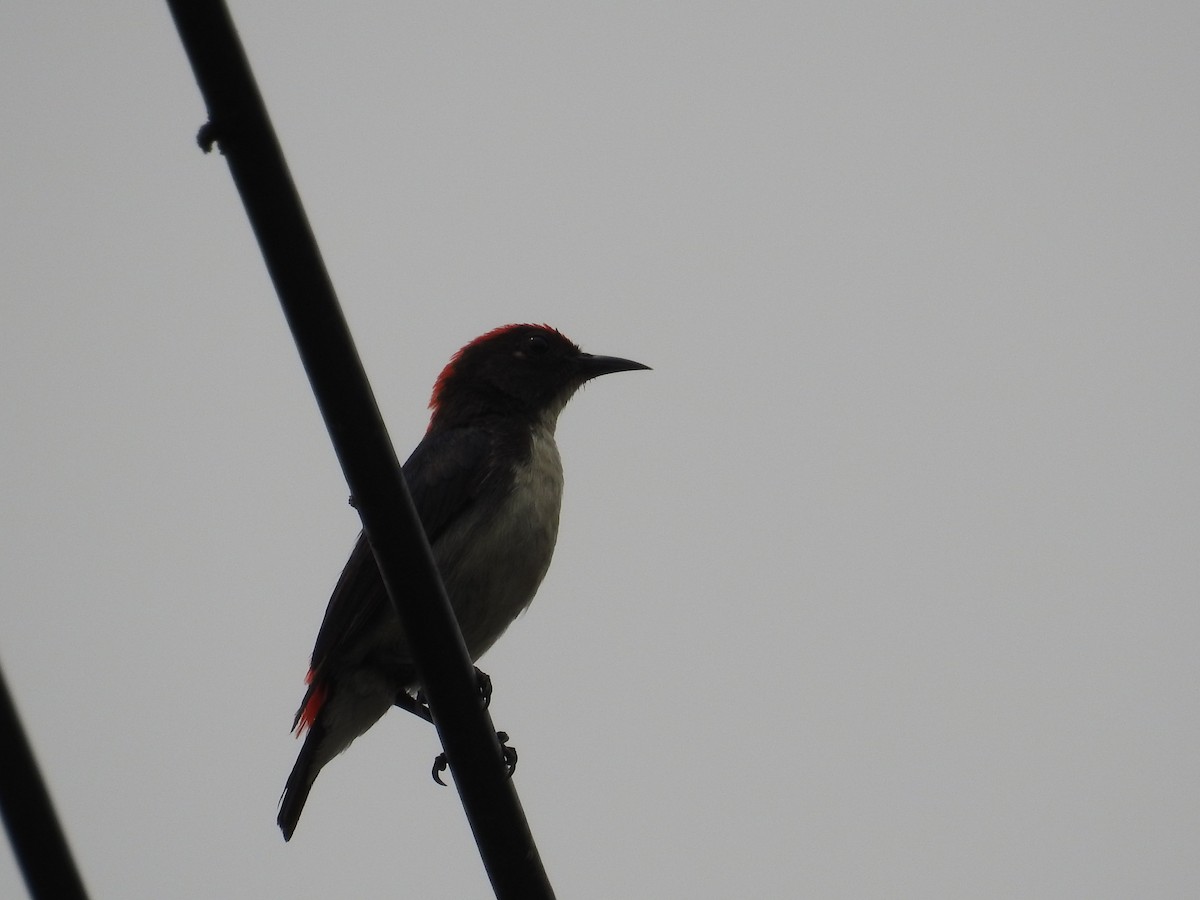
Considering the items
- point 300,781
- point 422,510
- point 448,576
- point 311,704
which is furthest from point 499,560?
point 300,781

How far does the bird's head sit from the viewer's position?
18.7 ft

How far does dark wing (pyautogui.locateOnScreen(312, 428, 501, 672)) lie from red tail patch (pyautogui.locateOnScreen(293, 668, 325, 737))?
2.8 inches

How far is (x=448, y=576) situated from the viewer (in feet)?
15.3

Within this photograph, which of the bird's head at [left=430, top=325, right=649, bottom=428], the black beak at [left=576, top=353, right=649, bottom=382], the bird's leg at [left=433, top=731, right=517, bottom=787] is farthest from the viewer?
the black beak at [left=576, top=353, right=649, bottom=382]

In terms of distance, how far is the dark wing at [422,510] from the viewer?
4512 mm

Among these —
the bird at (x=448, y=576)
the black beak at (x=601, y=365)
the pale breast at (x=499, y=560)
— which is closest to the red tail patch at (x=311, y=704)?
the bird at (x=448, y=576)

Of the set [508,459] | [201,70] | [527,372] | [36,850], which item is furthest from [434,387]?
[36,850]

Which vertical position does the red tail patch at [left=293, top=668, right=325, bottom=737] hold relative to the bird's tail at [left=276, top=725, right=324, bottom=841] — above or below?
above

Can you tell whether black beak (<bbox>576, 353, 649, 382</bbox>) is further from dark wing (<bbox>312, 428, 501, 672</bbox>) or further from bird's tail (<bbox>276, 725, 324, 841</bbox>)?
bird's tail (<bbox>276, 725, 324, 841</bbox>)

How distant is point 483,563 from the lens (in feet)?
15.3

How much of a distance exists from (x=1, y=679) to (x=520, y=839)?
1712 mm


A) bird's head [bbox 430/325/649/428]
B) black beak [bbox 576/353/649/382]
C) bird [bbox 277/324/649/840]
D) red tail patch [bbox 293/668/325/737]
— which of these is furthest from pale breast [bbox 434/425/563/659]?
black beak [bbox 576/353/649/382]

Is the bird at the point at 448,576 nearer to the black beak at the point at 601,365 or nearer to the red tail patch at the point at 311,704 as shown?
the red tail patch at the point at 311,704

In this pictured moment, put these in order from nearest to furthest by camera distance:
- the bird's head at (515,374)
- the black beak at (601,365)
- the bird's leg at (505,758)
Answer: the bird's leg at (505,758) < the bird's head at (515,374) < the black beak at (601,365)
